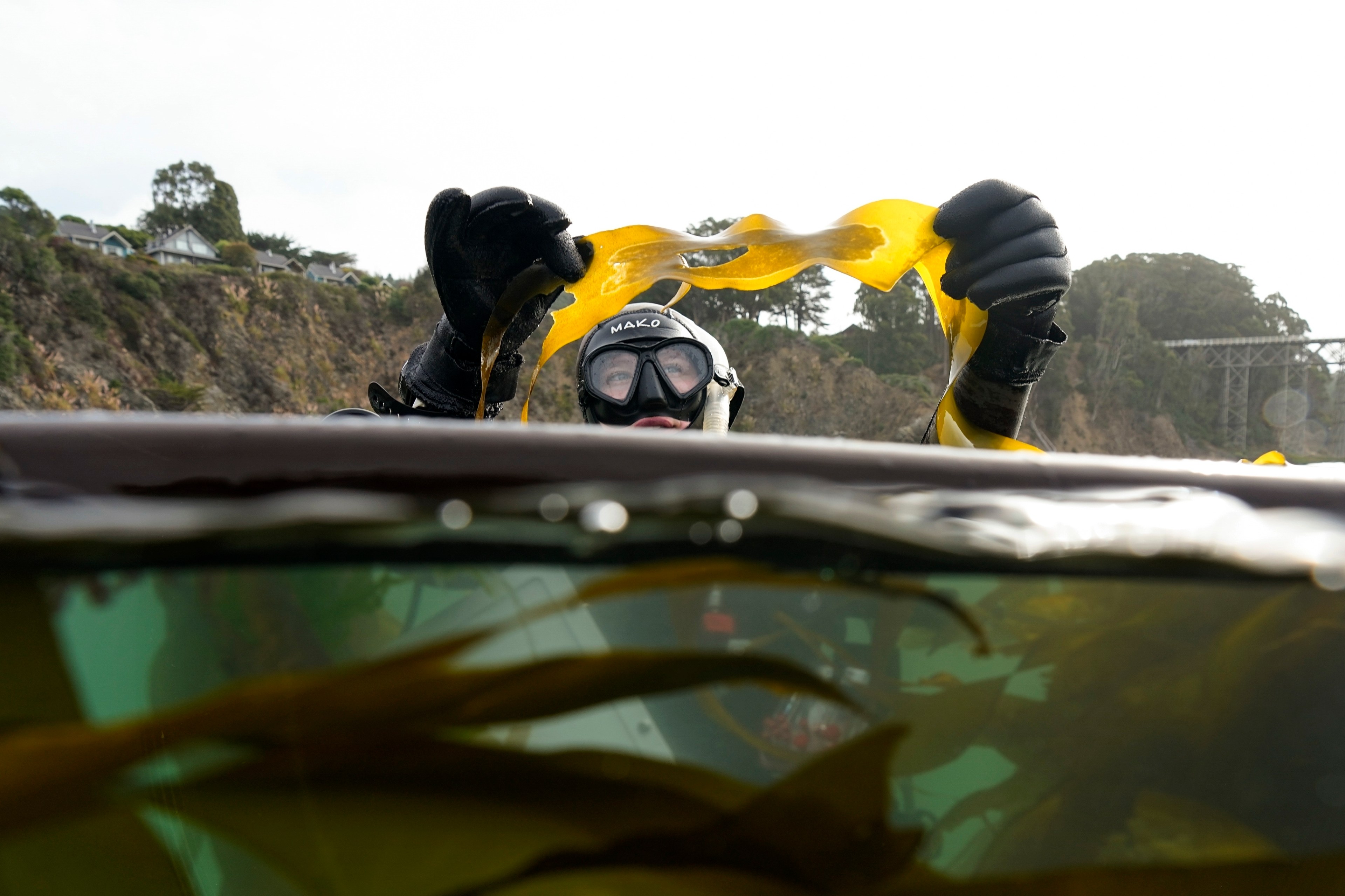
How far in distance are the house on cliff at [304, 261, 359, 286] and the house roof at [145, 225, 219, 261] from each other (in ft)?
13.9

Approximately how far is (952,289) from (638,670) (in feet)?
5.81

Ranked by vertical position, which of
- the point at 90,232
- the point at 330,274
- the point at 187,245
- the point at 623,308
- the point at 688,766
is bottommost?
the point at 688,766

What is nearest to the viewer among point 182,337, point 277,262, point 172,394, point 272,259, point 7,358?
point 7,358

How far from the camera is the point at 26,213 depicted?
53.4ft

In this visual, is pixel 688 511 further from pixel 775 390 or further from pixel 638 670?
pixel 775 390

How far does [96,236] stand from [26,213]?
11804 mm

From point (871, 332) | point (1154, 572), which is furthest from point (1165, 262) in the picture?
point (1154, 572)

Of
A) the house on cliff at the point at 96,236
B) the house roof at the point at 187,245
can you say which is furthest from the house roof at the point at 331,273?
the house on cliff at the point at 96,236

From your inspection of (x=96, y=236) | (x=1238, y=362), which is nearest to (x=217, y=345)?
(x=96, y=236)

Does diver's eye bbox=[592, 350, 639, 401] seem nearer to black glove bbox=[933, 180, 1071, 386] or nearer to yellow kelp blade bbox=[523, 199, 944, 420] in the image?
yellow kelp blade bbox=[523, 199, 944, 420]

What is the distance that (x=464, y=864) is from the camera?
44cm

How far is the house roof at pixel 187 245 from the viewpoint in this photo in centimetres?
2494

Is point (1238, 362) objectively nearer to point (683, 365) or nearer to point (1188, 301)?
point (1188, 301)

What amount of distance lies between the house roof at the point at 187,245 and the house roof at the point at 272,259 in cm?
215
